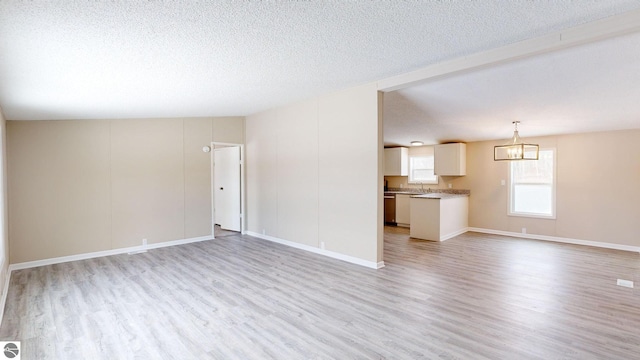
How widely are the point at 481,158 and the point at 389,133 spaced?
2421mm

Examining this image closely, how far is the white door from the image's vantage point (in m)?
6.87

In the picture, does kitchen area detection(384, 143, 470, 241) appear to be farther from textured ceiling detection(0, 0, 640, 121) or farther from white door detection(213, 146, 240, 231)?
white door detection(213, 146, 240, 231)

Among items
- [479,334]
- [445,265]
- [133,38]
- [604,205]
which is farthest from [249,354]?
[604,205]

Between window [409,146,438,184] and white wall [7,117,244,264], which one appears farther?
window [409,146,438,184]

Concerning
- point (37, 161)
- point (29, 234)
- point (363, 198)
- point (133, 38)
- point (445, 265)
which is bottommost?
point (445, 265)

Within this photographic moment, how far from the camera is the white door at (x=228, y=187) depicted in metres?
6.87

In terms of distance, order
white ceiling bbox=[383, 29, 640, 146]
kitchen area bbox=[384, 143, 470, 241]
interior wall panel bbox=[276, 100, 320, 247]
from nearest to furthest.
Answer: white ceiling bbox=[383, 29, 640, 146]
interior wall panel bbox=[276, 100, 320, 247]
kitchen area bbox=[384, 143, 470, 241]

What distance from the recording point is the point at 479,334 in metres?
2.50

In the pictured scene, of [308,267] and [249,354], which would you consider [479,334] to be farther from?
[308,267]

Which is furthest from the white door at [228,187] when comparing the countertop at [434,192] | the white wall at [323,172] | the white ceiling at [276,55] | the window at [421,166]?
the window at [421,166]

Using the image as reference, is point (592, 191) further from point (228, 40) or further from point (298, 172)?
point (228, 40)

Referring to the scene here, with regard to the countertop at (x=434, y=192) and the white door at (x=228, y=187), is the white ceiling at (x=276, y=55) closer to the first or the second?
the white door at (x=228, y=187)

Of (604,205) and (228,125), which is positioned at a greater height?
(228,125)

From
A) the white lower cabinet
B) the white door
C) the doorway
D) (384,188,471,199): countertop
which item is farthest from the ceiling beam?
the white lower cabinet
